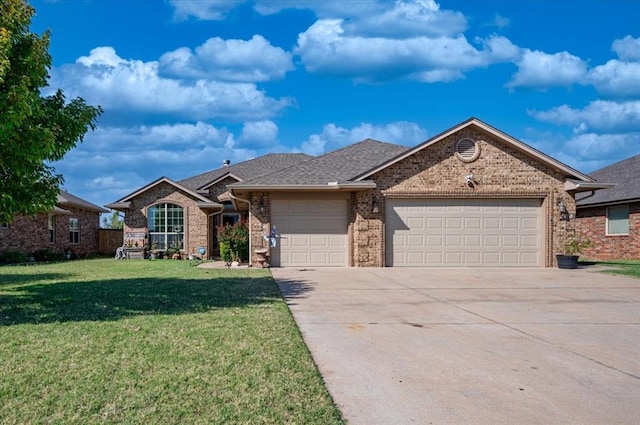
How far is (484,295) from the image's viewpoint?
409 inches

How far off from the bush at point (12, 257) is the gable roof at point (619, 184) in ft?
76.5

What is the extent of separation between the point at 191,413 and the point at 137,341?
2.52 m

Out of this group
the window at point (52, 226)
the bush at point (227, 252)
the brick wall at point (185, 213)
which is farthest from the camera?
the window at point (52, 226)

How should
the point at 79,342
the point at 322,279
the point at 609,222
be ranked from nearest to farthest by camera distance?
the point at 79,342
the point at 322,279
the point at 609,222

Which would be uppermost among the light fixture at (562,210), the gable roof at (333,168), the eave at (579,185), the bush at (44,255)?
the gable roof at (333,168)

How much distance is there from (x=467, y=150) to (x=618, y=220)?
34.5 feet

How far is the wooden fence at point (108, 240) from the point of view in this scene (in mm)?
31172

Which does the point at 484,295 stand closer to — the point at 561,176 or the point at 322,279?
the point at 322,279

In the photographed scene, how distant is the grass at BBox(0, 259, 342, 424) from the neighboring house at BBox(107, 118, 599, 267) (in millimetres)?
7188

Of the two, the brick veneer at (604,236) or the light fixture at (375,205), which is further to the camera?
the brick veneer at (604,236)

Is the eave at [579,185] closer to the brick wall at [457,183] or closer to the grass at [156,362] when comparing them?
the brick wall at [457,183]

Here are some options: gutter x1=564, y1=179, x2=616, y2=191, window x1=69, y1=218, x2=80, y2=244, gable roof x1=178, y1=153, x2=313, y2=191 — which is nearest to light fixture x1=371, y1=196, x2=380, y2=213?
gutter x1=564, y1=179, x2=616, y2=191

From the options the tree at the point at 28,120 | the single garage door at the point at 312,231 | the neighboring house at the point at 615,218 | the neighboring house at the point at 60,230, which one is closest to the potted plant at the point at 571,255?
the neighboring house at the point at 615,218

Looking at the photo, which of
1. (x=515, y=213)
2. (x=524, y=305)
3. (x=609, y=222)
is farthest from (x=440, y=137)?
(x=609, y=222)
